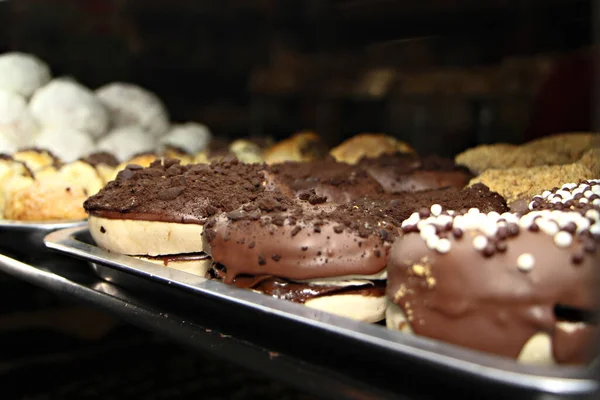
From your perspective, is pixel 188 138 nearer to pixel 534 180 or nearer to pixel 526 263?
pixel 534 180

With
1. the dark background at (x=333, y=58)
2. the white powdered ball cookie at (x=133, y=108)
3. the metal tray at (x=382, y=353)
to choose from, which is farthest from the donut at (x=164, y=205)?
the dark background at (x=333, y=58)

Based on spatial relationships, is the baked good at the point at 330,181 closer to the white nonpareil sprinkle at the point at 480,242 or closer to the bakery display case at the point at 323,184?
the bakery display case at the point at 323,184

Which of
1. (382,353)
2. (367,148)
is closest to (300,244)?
(382,353)

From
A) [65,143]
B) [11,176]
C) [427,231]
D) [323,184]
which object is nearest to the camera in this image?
[427,231]

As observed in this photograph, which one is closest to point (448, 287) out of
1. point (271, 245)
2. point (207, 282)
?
point (271, 245)

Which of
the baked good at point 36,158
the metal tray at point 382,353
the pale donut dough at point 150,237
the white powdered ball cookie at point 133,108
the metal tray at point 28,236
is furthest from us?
the white powdered ball cookie at point 133,108

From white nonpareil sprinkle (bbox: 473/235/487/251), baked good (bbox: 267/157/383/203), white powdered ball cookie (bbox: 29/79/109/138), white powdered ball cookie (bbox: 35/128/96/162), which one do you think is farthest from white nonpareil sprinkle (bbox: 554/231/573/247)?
white powdered ball cookie (bbox: 29/79/109/138)

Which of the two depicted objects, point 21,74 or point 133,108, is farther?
point 133,108
